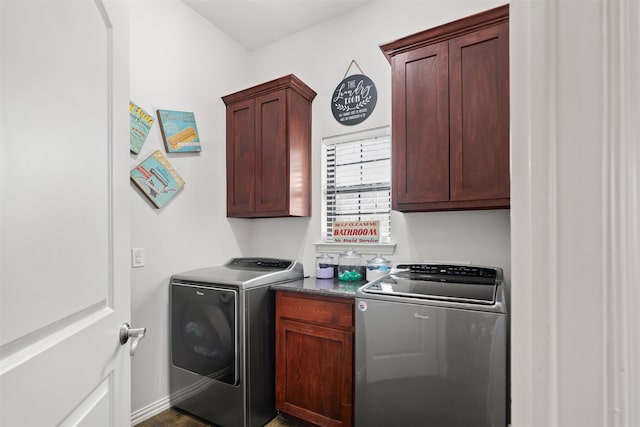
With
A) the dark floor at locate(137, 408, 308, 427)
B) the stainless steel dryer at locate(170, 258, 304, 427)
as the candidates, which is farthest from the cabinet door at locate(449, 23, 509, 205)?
the dark floor at locate(137, 408, 308, 427)

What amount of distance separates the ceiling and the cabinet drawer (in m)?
2.21

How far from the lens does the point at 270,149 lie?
2.56 meters

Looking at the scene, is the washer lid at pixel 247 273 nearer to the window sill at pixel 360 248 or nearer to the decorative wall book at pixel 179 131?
the window sill at pixel 360 248

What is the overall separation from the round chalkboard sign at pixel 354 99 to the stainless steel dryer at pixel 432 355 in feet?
4.54

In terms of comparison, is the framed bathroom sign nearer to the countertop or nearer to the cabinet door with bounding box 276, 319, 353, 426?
the countertop

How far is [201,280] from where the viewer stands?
2197 millimetres

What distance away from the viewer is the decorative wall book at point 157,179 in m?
2.21

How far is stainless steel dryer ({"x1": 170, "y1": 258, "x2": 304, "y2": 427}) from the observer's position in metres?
1.98

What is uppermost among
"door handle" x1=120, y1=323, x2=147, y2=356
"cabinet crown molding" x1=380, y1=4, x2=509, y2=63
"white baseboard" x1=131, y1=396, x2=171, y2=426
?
"cabinet crown molding" x1=380, y1=4, x2=509, y2=63

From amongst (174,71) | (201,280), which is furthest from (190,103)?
(201,280)

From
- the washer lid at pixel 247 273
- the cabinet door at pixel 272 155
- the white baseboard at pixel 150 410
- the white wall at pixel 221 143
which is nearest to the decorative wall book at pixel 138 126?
the white wall at pixel 221 143
